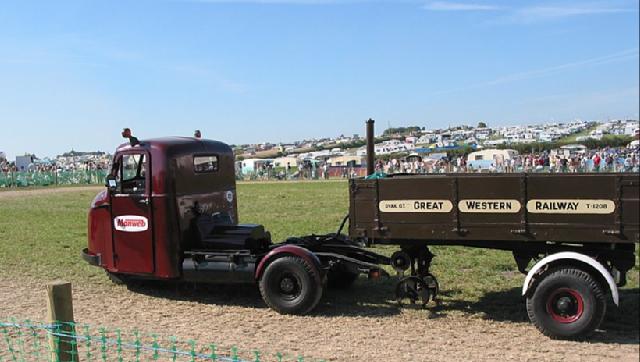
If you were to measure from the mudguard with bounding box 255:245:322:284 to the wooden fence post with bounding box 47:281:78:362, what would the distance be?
124 inches

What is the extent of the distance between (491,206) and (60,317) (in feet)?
13.7

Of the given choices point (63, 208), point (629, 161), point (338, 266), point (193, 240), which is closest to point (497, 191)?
point (338, 266)

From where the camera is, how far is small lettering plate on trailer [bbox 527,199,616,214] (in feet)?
19.2

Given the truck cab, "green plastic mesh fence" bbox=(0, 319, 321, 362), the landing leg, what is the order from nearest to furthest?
"green plastic mesh fence" bbox=(0, 319, 321, 362), the landing leg, the truck cab

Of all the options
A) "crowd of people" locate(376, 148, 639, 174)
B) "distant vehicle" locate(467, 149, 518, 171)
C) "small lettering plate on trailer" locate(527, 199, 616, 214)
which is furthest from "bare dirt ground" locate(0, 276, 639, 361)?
"distant vehicle" locate(467, 149, 518, 171)

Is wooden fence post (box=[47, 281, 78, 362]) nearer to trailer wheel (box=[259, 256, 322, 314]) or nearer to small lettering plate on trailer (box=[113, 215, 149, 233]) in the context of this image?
trailer wheel (box=[259, 256, 322, 314])

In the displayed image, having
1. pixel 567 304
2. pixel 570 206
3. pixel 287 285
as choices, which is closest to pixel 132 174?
pixel 287 285

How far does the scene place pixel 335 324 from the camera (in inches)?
273

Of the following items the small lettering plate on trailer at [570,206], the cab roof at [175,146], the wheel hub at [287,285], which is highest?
the cab roof at [175,146]

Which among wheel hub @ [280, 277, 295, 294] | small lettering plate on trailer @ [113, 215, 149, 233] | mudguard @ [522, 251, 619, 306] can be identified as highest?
small lettering plate on trailer @ [113, 215, 149, 233]

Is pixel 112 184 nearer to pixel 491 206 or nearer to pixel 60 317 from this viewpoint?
pixel 60 317

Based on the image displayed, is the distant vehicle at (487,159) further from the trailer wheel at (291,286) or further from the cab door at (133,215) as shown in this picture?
the trailer wheel at (291,286)

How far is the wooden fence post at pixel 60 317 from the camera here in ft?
14.5

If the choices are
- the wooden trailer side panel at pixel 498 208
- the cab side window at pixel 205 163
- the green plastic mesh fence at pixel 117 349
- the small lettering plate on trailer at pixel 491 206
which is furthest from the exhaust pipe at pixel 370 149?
the green plastic mesh fence at pixel 117 349
